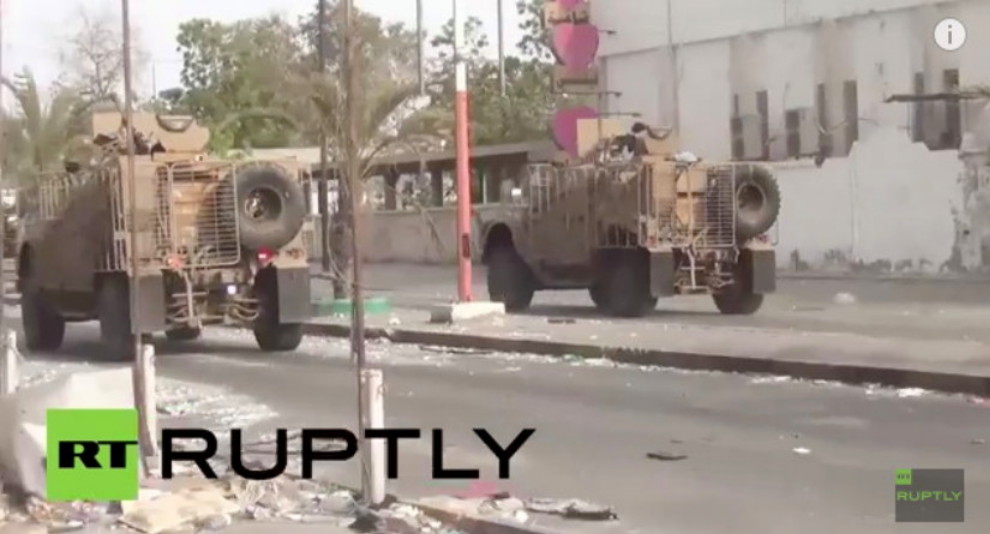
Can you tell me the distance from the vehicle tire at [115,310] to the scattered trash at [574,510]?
10.6 m

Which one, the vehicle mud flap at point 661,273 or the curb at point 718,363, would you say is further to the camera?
the vehicle mud flap at point 661,273

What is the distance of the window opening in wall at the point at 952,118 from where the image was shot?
1272 inches

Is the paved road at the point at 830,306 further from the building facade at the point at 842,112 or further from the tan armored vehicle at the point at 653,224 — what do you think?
the building facade at the point at 842,112

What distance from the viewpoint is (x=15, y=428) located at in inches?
371

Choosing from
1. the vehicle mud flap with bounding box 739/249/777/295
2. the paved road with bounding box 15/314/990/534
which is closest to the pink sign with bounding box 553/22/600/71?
the vehicle mud flap with bounding box 739/249/777/295

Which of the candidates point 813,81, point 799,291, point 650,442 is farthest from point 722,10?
point 650,442

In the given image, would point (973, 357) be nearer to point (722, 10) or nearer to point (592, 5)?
point (722, 10)

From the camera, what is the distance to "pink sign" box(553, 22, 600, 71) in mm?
40812

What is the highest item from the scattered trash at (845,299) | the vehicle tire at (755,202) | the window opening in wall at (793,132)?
the window opening in wall at (793,132)

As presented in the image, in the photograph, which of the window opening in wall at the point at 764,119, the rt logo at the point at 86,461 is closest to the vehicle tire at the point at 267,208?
the rt logo at the point at 86,461

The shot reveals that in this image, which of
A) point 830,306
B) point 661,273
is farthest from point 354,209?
point 830,306

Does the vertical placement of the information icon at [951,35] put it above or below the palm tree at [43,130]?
above

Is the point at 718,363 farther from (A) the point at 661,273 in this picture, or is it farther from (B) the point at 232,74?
(B) the point at 232,74

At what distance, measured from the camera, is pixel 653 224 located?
22344 mm
